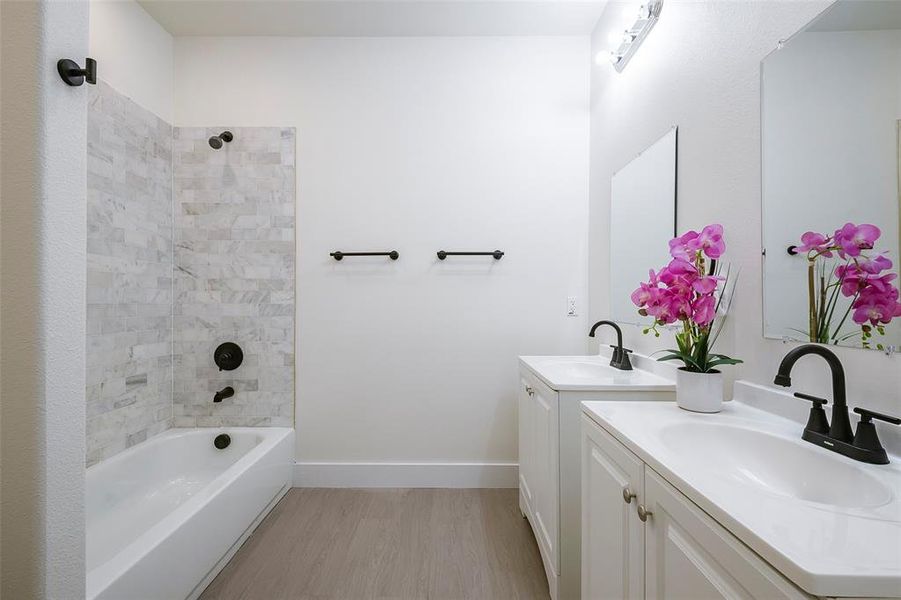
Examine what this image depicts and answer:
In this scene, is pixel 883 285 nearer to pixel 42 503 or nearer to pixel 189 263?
pixel 42 503

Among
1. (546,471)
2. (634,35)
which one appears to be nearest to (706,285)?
(546,471)

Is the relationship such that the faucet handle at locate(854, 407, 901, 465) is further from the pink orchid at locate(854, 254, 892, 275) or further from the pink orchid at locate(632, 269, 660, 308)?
the pink orchid at locate(632, 269, 660, 308)

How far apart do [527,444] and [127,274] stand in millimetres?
2181

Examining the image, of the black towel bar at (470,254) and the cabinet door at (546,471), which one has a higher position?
the black towel bar at (470,254)

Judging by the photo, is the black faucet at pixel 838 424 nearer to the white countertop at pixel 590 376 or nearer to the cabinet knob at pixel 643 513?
the cabinet knob at pixel 643 513

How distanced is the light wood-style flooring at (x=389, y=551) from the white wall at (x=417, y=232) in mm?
294

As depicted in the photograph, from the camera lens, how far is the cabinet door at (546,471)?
4.29ft

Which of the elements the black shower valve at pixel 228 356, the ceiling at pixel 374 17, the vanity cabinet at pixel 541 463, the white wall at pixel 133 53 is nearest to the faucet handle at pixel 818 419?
the vanity cabinet at pixel 541 463

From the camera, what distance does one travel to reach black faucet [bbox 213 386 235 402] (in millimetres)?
2136

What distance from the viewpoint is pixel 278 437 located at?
2.09 metres

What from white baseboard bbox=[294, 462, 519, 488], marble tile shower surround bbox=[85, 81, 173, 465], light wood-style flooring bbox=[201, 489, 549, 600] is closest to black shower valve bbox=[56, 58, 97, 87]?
marble tile shower surround bbox=[85, 81, 173, 465]

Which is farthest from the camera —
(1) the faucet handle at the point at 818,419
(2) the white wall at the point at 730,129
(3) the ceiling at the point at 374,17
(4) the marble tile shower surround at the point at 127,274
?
(3) the ceiling at the point at 374,17

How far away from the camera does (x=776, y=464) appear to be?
0.79 m

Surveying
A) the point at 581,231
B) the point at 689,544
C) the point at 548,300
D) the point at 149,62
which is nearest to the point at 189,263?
the point at 149,62
